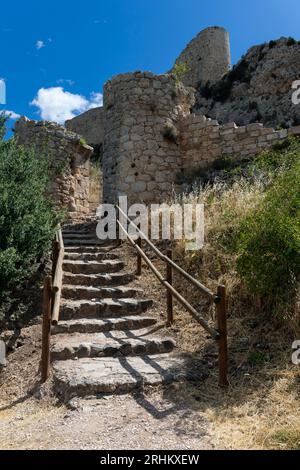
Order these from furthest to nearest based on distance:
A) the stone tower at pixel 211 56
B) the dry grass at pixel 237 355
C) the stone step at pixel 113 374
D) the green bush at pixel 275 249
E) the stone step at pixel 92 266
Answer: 1. the stone tower at pixel 211 56
2. the stone step at pixel 92 266
3. the green bush at pixel 275 249
4. the stone step at pixel 113 374
5. the dry grass at pixel 237 355

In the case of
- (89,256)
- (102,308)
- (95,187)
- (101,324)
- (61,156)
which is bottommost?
(101,324)

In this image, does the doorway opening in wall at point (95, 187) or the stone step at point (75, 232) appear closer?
the stone step at point (75, 232)

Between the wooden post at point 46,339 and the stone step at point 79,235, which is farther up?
the stone step at point 79,235

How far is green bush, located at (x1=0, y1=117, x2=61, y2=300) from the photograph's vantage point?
17.4 ft

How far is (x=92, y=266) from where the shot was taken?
6.84 meters

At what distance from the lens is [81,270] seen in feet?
22.1

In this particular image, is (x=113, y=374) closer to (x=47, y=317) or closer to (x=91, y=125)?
(x=47, y=317)

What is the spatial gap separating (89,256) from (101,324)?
90.2 inches

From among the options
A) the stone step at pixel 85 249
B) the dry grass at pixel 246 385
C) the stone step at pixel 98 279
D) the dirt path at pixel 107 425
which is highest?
the stone step at pixel 85 249

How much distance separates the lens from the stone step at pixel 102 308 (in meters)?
5.43

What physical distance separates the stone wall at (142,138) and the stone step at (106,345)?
5414 mm

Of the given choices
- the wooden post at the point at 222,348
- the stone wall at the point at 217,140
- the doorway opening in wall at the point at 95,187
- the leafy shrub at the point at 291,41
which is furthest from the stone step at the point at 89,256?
the leafy shrub at the point at 291,41

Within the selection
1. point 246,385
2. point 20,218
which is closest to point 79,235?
point 20,218

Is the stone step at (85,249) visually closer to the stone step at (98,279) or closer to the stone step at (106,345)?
the stone step at (98,279)
